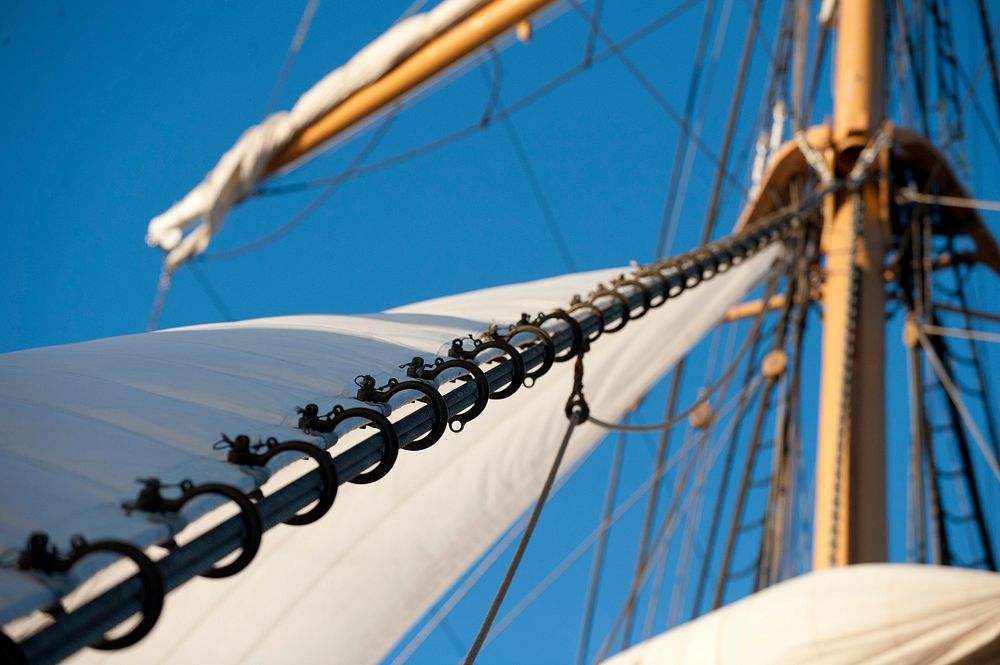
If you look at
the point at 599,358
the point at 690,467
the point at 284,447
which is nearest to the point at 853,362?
the point at 690,467

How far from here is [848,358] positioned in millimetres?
4902

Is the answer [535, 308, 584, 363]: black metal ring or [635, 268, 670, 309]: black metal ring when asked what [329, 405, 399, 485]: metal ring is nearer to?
[535, 308, 584, 363]: black metal ring

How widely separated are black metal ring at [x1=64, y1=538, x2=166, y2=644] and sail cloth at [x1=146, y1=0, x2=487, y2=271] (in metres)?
5.39

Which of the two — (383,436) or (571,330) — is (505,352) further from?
(383,436)

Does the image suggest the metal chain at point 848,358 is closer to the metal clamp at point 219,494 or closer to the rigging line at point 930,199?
the rigging line at point 930,199

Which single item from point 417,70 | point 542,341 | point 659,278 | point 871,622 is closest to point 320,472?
point 542,341

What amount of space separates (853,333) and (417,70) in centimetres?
277

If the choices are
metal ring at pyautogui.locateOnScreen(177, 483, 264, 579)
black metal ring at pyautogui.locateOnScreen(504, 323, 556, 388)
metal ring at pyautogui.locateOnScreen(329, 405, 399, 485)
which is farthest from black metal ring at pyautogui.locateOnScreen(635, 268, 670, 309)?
metal ring at pyautogui.locateOnScreen(177, 483, 264, 579)

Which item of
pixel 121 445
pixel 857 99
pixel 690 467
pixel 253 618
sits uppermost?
pixel 857 99

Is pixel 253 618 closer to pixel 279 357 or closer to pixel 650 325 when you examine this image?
pixel 279 357

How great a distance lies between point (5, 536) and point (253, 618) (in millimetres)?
1654

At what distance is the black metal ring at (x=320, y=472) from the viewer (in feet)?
4.04

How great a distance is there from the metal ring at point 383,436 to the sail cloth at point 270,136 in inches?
195

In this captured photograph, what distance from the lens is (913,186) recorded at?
616 centimetres
